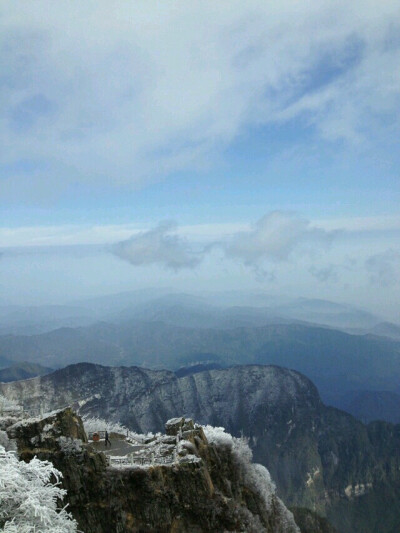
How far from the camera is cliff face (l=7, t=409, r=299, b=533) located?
30.8 metres

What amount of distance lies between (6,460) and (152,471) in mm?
15628

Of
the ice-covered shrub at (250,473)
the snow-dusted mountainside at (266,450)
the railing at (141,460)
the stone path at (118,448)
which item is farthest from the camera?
the snow-dusted mountainside at (266,450)

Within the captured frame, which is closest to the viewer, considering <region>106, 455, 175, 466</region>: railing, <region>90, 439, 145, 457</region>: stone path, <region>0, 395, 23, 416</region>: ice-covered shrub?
<region>106, 455, 175, 466</region>: railing

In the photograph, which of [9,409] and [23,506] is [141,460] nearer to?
[23,506]

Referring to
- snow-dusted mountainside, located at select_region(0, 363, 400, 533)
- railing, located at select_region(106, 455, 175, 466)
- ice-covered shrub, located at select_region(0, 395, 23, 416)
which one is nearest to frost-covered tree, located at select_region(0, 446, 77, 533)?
railing, located at select_region(106, 455, 175, 466)

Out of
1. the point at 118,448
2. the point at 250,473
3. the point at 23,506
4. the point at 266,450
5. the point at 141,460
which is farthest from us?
the point at 266,450

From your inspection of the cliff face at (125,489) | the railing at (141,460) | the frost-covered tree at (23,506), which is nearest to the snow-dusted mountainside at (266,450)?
the railing at (141,460)

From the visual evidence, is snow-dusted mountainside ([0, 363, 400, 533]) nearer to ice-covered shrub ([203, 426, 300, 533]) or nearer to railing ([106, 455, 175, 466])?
ice-covered shrub ([203, 426, 300, 533])

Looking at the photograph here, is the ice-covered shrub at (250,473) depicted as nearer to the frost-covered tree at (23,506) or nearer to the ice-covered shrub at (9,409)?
the ice-covered shrub at (9,409)

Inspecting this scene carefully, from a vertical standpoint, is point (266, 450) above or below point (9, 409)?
below

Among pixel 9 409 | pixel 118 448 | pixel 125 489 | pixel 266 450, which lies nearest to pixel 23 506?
pixel 125 489

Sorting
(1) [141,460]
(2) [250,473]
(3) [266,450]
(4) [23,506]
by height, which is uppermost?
(4) [23,506]

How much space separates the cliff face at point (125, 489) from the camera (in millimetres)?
30828

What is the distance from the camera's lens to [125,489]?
103ft
